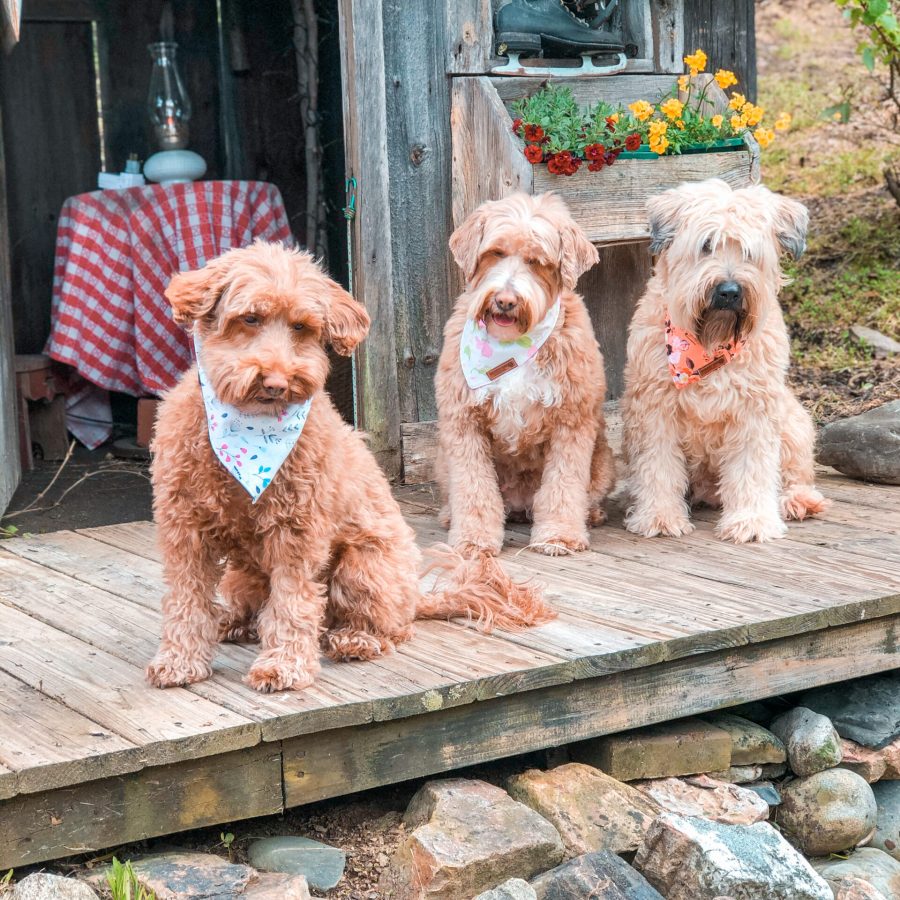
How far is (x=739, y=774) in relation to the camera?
4.43 metres

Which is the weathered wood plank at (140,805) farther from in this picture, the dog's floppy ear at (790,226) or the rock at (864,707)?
the dog's floppy ear at (790,226)

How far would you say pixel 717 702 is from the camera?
14.4 ft

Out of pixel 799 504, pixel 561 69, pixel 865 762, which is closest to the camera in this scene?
pixel 865 762

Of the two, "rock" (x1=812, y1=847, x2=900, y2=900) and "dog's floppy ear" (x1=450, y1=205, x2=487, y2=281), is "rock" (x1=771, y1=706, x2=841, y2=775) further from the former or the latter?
"dog's floppy ear" (x1=450, y1=205, x2=487, y2=281)

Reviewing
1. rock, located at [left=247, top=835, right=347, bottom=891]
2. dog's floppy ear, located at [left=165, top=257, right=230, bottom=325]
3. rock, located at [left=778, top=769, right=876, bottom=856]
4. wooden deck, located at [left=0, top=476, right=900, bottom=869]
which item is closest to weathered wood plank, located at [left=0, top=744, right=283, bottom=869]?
wooden deck, located at [left=0, top=476, right=900, bottom=869]

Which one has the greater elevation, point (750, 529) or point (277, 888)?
point (750, 529)

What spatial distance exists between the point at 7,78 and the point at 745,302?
18.8 feet

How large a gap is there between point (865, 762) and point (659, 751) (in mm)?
887

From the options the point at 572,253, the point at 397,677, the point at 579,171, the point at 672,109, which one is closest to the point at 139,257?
the point at 579,171

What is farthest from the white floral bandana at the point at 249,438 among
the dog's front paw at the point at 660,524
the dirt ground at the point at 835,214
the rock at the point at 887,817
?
the dirt ground at the point at 835,214

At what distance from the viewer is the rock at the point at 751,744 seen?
446 centimetres

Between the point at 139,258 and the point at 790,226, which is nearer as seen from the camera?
the point at 790,226

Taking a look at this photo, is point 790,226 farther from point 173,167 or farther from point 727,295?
point 173,167

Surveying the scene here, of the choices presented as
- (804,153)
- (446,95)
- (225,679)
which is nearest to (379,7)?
(446,95)
